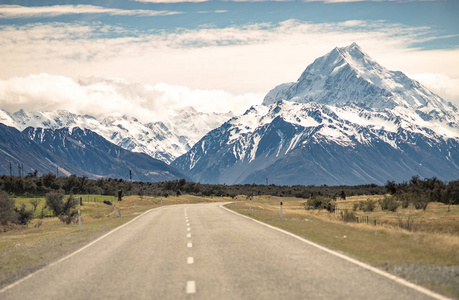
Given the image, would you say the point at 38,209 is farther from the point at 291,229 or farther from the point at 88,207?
the point at 291,229

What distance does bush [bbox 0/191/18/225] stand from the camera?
144ft

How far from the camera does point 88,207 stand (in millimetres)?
66750

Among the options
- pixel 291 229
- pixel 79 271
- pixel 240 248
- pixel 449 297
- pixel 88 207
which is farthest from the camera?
pixel 88 207

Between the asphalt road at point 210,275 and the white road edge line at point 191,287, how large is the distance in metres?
0.02

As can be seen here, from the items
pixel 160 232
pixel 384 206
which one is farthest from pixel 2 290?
pixel 384 206

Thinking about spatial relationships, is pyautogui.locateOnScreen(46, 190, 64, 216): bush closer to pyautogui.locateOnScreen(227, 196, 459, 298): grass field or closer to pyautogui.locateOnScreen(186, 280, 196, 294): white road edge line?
pyautogui.locateOnScreen(227, 196, 459, 298): grass field

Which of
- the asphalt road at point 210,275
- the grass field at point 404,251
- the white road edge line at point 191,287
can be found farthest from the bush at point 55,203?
the white road edge line at point 191,287

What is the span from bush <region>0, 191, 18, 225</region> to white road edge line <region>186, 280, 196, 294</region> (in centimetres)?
3632

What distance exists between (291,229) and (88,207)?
47.0 metres

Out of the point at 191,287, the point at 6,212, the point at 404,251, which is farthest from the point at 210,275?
the point at 6,212

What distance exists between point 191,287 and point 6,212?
124ft

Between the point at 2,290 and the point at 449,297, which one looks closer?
the point at 449,297

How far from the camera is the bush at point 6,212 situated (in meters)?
44.0

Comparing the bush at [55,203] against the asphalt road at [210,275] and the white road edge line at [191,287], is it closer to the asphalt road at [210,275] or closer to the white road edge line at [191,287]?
the asphalt road at [210,275]
